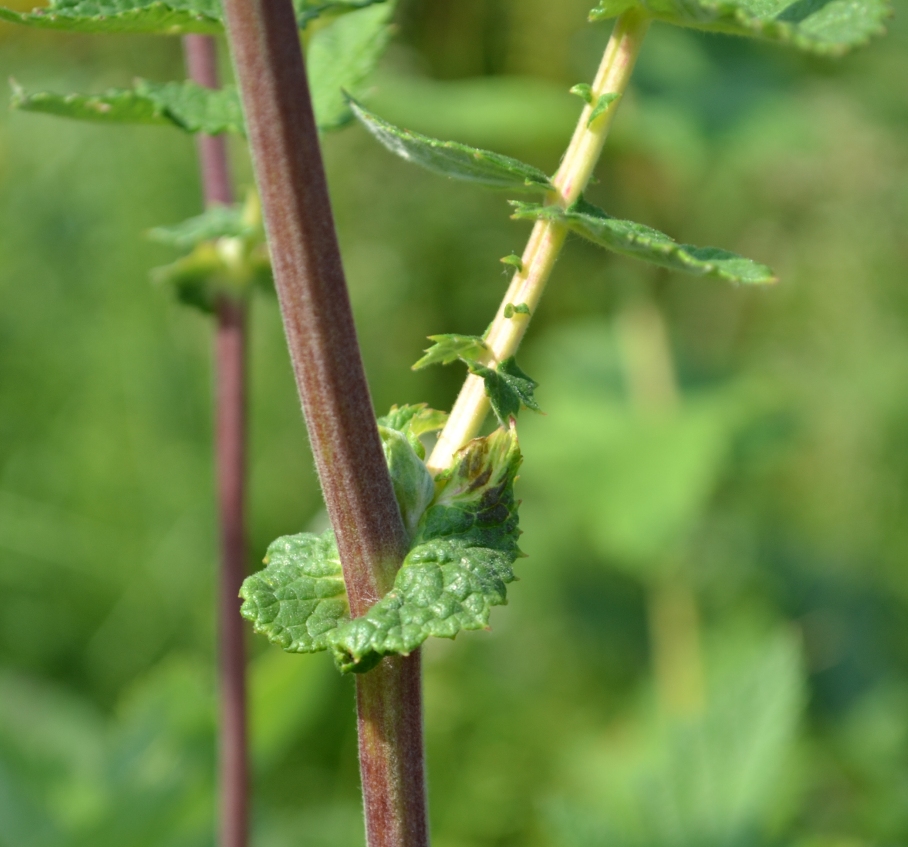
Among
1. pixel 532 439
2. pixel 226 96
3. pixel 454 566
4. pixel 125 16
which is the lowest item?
pixel 532 439

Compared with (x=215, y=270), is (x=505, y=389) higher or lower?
higher

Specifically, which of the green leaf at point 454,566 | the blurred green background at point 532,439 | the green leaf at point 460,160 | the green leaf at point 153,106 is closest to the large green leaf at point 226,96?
the green leaf at point 153,106

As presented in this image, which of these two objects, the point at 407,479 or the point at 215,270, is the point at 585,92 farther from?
the point at 215,270

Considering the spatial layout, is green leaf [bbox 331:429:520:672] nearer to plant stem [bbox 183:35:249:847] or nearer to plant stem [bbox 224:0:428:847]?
plant stem [bbox 224:0:428:847]

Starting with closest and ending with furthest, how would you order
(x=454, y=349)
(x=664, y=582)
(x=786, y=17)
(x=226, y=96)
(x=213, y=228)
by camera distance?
1. (x=786, y=17)
2. (x=454, y=349)
3. (x=226, y=96)
4. (x=213, y=228)
5. (x=664, y=582)

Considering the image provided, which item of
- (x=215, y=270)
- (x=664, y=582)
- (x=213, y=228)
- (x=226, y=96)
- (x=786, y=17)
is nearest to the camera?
(x=786, y=17)

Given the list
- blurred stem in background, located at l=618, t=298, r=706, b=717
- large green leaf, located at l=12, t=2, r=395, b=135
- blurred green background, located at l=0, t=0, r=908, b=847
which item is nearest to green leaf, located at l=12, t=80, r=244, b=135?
large green leaf, located at l=12, t=2, r=395, b=135

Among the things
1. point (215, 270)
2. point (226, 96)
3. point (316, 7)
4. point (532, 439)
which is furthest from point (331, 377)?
point (532, 439)

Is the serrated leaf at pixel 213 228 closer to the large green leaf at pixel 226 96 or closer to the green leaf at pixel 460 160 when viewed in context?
the large green leaf at pixel 226 96
